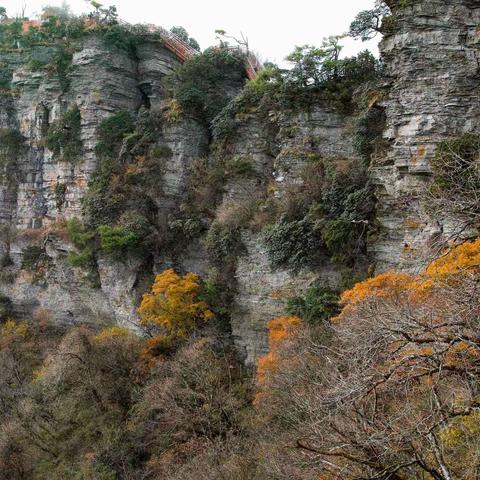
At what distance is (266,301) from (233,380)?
357 cm

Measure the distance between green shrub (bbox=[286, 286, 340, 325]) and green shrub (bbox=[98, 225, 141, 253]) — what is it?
9619 mm

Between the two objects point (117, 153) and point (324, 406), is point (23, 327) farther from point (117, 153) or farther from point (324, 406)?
point (324, 406)

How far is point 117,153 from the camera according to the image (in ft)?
85.1

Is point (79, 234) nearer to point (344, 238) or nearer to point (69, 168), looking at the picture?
point (69, 168)

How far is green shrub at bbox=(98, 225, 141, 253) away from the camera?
22688 mm

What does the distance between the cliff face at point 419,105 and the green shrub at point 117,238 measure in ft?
40.9

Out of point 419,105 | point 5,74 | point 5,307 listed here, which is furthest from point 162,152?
point 5,74

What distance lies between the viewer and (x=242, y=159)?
2230 centimetres

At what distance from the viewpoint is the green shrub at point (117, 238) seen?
74.4 ft

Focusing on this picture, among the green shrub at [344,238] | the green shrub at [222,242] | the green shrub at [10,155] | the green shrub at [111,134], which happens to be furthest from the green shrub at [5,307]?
the green shrub at [344,238]

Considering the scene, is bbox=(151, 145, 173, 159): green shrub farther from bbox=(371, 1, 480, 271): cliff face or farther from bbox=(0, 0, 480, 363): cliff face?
bbox=(371, 1, 480, 271): cliff face

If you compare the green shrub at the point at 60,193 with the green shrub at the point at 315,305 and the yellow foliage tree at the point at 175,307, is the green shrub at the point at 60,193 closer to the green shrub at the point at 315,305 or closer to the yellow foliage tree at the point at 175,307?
the yellow foliage tree at the point at 175,307

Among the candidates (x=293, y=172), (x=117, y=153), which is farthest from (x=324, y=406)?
(x=117, y=153)

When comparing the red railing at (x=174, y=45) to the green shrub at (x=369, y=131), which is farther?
the red railing at (x=174, y=45)
